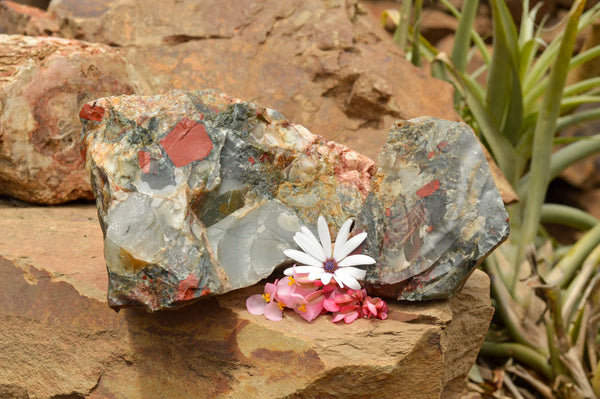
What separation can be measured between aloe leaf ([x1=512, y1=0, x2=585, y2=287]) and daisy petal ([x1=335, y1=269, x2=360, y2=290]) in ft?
4.10

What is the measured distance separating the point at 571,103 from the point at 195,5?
1.62 meters

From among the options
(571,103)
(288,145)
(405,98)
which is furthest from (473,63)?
(288,145)

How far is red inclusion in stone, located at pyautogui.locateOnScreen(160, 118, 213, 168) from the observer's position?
146 centimetres

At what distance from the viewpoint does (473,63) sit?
4574 mm

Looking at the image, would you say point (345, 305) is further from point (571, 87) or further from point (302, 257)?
point (571, 87)

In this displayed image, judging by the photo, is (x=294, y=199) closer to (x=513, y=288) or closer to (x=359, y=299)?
(x=359, y=299)

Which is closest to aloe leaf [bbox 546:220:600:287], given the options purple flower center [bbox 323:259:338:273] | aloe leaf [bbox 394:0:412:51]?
aloe leaf [bbox 394:0:412:51]

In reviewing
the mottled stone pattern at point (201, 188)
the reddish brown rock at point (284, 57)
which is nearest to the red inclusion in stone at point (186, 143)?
the mottled stone pattern at point (201, 188)

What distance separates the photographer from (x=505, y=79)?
2.66m

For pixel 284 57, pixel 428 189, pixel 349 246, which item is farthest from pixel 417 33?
pixel 349 246

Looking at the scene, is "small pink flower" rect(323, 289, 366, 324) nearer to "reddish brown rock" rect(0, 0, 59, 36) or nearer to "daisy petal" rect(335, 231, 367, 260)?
"daisy petal" rect(335, 231, 367, 260)

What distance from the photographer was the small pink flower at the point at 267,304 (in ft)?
4.62

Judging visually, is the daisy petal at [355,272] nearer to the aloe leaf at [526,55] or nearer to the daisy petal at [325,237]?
the daisy petal at [325,237]

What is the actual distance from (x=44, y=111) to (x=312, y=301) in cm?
116
